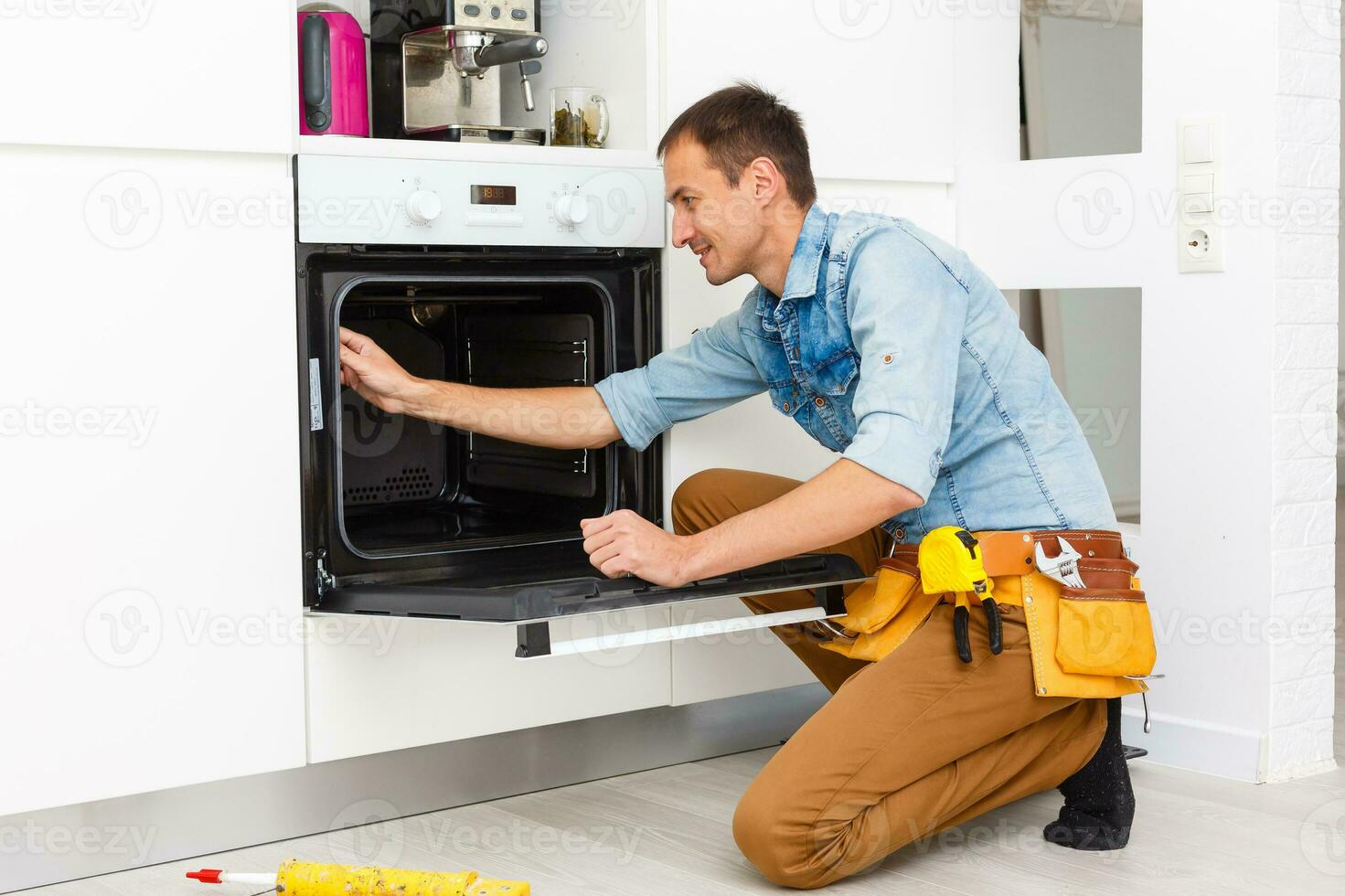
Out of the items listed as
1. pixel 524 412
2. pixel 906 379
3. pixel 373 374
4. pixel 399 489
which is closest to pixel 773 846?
pixel 906 379

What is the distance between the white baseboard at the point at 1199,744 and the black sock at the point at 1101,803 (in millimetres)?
235

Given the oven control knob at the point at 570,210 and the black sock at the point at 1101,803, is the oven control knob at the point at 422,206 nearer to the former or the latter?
the oven control knob at the point at 570,210

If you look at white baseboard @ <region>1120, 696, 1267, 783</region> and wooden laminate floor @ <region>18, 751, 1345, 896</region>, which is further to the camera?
white baseboard @ <region>1120, 696, 1267, 783</region>

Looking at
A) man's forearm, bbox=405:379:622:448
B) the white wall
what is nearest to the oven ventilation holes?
man's forearm, bbox=405:379:622:448

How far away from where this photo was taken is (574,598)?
5.63 ft

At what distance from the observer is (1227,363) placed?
7.57ft

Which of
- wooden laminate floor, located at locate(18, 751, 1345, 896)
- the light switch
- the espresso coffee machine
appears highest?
the espresso coffee machine

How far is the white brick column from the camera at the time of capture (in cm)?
226

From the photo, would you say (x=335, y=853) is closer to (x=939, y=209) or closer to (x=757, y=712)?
(x=757, y=712)

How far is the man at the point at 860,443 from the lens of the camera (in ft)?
5.95

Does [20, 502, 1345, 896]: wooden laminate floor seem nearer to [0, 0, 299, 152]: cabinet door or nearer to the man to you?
the man

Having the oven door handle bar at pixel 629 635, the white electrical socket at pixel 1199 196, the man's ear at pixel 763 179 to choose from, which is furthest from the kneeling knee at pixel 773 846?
the white electrical socket at pixel 1199 196

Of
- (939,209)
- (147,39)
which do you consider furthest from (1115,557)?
(147,39)

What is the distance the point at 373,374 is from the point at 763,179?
24.2 inches
